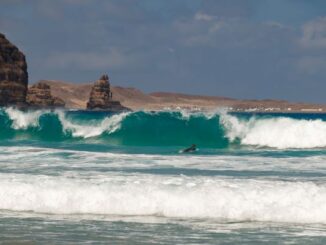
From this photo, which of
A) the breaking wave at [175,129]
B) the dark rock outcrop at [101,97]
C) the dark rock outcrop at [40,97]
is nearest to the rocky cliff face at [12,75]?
the dark rock outcrop at [40,97]

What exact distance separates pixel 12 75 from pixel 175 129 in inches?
2503

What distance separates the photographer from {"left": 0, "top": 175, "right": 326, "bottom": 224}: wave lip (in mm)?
11305

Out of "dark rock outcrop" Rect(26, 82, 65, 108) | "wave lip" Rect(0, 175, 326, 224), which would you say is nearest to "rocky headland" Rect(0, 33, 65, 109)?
"dark rock outcrop" Rect(26, 82, 65, 108)

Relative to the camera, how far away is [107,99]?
4929 inches

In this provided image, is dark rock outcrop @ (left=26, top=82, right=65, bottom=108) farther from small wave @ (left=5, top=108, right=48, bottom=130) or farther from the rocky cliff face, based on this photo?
small wave @ (left=5, top=108, right=48, bottom=130)

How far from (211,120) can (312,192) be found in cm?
2814

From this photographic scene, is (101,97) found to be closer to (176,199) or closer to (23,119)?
(23,119)

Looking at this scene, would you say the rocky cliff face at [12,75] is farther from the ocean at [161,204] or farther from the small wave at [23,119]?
the ocean at [161,204]

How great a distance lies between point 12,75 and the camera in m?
99.7

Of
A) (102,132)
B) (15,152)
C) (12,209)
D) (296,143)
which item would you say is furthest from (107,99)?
(12,209)

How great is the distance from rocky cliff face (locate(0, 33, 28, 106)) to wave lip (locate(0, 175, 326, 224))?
282 ft

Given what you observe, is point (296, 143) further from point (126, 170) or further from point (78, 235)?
point (78, 235)

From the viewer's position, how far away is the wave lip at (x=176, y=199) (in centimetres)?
1130

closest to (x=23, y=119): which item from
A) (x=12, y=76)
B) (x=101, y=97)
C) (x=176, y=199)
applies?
(x=176, y=199)
